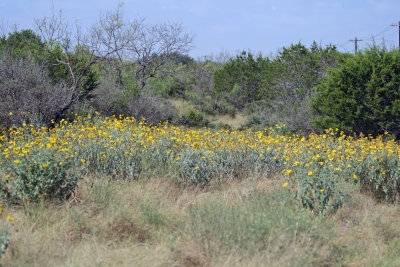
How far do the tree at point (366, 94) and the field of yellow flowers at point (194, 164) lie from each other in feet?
11.5

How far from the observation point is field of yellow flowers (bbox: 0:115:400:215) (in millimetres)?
4137

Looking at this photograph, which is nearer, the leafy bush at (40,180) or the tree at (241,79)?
the leafy bush at (40,180)

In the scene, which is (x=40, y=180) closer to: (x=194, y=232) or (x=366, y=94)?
(x=194, y=232)

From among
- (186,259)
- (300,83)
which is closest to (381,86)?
(300,83)

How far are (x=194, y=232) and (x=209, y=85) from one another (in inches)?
722

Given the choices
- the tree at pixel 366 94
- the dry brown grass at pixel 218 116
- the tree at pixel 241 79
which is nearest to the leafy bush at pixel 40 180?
the tree at pixel 366 94

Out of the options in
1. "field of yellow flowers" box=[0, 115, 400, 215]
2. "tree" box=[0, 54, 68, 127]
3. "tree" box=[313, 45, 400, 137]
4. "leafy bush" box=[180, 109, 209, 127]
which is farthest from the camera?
"leafy bush" box=[180, 109, 209, 127]

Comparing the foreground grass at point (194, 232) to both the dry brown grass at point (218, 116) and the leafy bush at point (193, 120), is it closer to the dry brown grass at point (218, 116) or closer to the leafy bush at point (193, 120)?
the leafy bush at point (193, 120)

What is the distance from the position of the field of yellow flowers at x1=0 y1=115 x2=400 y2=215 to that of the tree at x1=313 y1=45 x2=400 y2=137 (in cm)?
351

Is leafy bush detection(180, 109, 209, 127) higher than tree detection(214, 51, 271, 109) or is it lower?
lower

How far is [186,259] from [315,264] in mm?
1094

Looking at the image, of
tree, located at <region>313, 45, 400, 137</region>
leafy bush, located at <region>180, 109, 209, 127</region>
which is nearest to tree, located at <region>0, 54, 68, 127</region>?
leafy bush, located at <region>180, 109, 209, 127</region>

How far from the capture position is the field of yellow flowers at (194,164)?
163 inches

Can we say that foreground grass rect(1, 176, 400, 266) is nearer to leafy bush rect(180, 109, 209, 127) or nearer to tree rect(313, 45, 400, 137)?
tree rect(313, 45, 400, 137)
